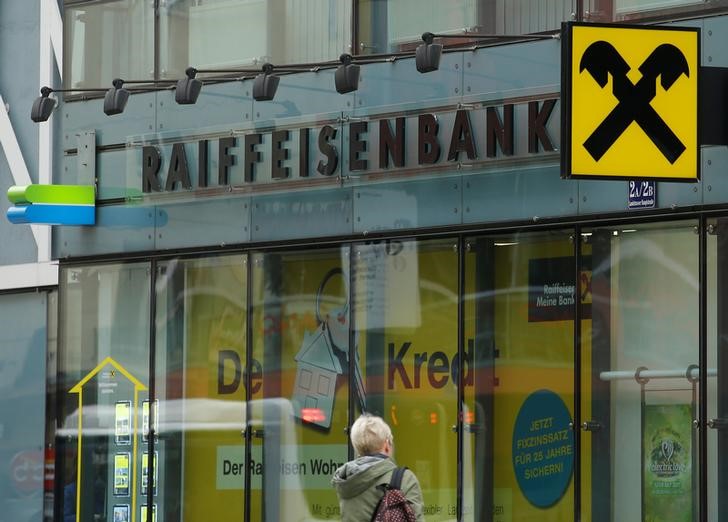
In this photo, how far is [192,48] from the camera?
17453mm

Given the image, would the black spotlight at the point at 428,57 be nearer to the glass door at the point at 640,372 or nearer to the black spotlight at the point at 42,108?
the glass door at the point at 640,372

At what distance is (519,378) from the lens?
1480 centimetres

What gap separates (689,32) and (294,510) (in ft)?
23.4

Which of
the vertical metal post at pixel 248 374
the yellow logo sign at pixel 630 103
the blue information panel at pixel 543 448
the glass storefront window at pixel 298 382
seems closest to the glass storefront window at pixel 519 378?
the blue information panel at pixel 543 448

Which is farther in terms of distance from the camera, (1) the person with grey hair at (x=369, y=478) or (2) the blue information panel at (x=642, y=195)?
(2) the blue information panel at (x=642, y=195)

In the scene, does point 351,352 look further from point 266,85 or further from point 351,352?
point 266,85

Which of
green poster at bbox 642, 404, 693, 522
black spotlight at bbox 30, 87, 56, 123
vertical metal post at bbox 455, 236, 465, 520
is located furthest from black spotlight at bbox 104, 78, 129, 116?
green poster at bbox 642, 404, 693, 522

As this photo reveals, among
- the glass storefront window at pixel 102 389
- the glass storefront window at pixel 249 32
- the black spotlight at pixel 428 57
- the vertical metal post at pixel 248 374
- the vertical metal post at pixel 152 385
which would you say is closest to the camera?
the black spotlight at pixel 428 57

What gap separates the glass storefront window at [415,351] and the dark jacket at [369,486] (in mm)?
5133

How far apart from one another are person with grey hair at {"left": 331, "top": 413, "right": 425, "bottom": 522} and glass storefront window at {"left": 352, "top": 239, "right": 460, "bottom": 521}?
16.7ft

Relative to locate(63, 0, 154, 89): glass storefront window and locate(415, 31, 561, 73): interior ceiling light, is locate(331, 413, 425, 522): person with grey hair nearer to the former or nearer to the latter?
locate(415, 31, 561, 73): interior ceiling light

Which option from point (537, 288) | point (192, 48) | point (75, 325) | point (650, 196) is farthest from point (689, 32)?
point (75, 325)

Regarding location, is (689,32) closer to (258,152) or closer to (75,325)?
(258,152)

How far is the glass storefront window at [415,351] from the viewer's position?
50.1 feet
